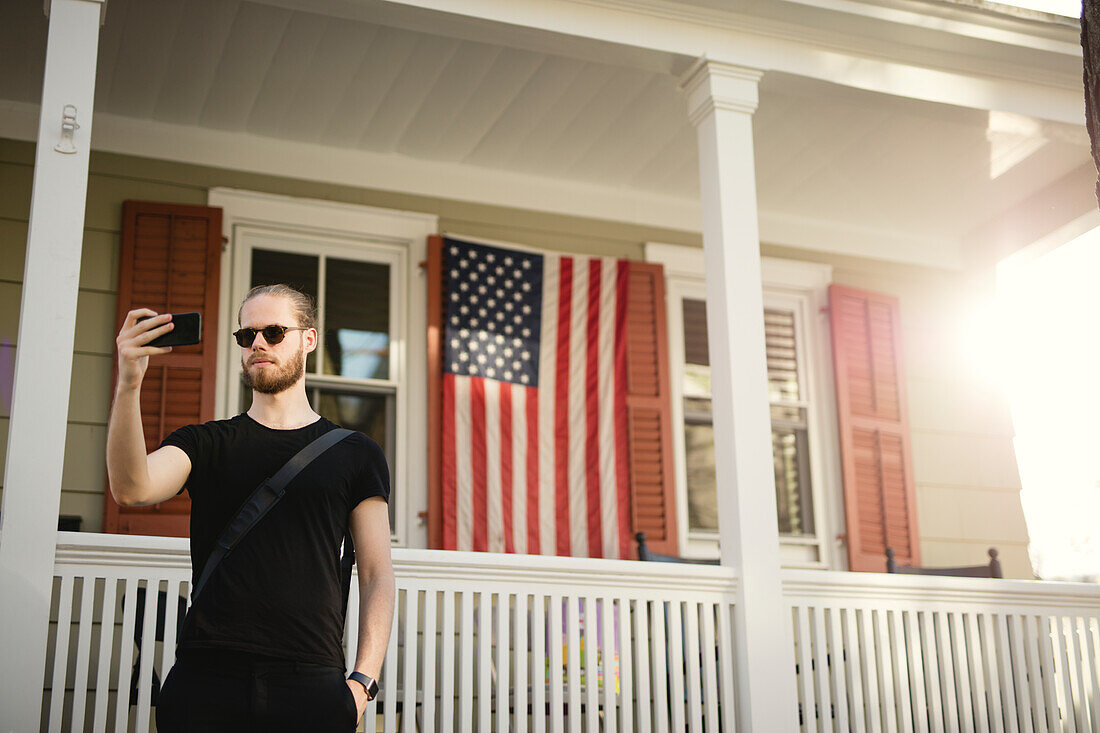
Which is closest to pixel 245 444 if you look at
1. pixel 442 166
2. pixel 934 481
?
pixel 442 166

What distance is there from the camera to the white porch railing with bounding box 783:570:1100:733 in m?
4.39

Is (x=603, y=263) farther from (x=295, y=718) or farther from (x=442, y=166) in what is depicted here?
(x=295, y=718)

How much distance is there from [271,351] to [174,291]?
143 inches

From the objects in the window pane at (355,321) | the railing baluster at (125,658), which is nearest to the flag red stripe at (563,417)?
the window pane at (355,321)

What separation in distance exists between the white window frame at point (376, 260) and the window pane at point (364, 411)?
0.07m

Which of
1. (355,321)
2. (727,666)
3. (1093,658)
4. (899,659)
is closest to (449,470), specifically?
(355,321)

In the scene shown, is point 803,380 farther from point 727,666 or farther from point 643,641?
point 643,641

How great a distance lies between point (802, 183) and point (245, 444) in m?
5.17

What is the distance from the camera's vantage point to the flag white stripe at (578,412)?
5.95m

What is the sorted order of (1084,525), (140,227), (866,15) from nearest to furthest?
(866,15) < (140,227) < (1084,525)

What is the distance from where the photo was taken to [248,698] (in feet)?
6.15

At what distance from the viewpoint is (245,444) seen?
2.08 m

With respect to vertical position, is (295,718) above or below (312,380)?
below

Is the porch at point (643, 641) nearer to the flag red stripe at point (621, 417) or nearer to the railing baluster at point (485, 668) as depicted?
the railing baluster at point (485, 668)
